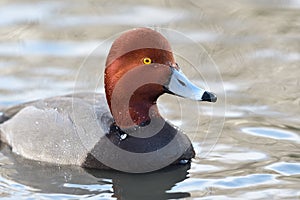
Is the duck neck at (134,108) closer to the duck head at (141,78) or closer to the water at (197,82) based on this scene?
the duck head at (141,78)

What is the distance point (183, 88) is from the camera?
7.30m

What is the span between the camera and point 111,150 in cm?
753

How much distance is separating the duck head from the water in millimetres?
505

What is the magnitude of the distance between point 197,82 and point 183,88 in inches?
72.4

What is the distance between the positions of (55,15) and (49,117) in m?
3.03

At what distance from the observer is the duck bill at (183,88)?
23.8ft

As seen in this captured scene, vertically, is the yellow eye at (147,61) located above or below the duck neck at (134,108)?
above

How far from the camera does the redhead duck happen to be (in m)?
7.36

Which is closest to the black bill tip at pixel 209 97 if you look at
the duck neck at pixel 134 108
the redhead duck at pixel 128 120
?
the redhead duck at pixel 128 120

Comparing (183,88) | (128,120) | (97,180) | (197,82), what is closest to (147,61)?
(183,88)

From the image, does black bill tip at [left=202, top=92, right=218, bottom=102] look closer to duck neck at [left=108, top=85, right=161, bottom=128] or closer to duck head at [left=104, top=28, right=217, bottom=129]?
duck head at [left=104, top=28, right=217, bottom=129]

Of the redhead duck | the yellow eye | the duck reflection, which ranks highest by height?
the yellow eye

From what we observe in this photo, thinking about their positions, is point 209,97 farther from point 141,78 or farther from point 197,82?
point 197,82

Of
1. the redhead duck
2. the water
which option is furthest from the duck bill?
the water
